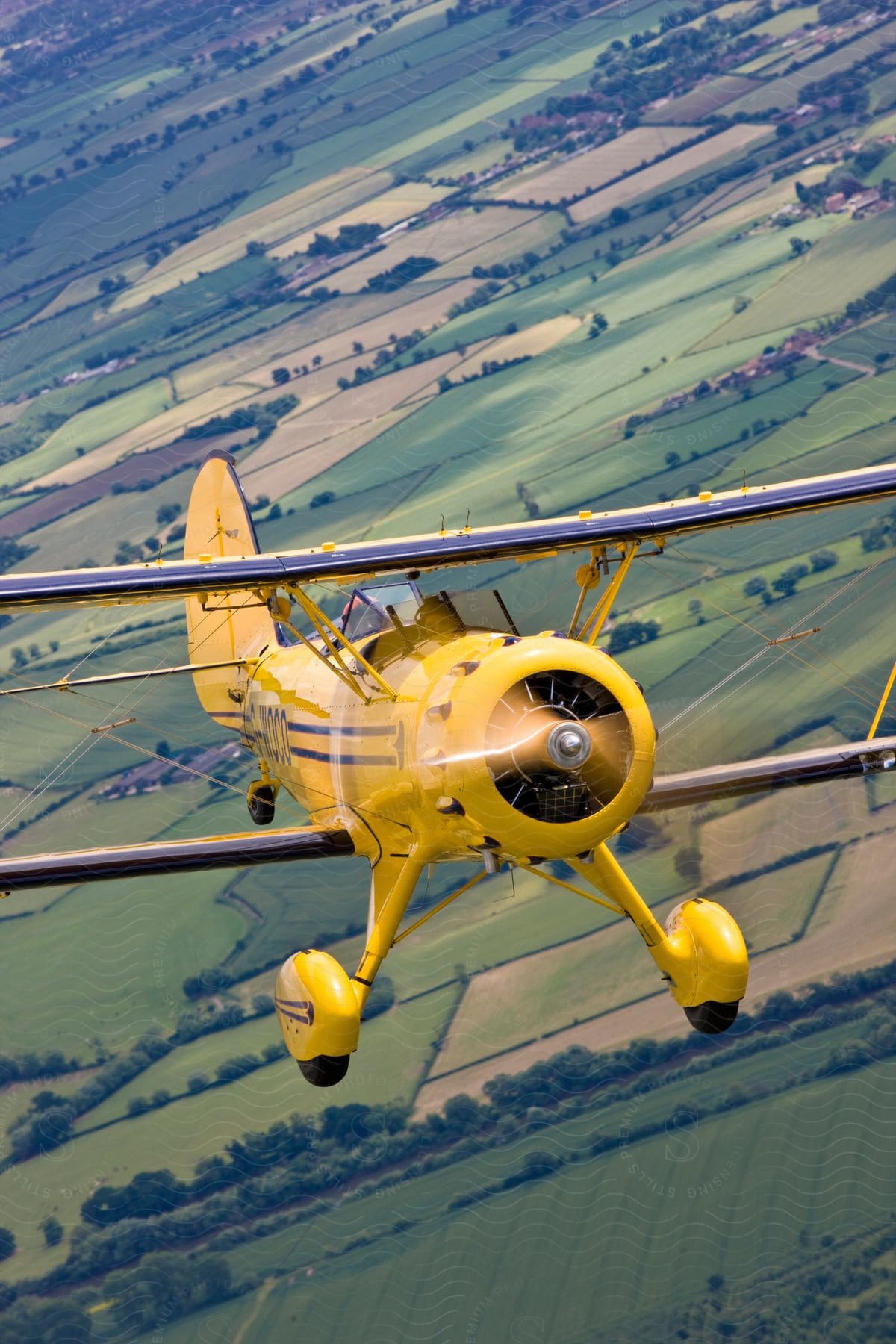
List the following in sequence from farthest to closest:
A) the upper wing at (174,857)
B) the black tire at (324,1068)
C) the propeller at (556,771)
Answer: the upper wing at (174,857) < the black tire at (324,1068) < the propeller at (556,771)

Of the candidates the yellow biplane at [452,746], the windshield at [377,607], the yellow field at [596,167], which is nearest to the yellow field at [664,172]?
the yellow field at [596,167]

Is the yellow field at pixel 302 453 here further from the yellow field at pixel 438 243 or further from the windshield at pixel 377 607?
the windshield at pixel 377 607

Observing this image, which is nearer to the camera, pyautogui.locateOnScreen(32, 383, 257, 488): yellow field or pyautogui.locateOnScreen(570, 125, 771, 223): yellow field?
pyautogui.locateOnScreen(32, 383, 257, 488): yellow field

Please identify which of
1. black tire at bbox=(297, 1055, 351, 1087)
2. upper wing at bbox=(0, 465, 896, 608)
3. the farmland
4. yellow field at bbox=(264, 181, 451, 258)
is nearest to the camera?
black tire at bbox=(297, 1055, 351, 1087)

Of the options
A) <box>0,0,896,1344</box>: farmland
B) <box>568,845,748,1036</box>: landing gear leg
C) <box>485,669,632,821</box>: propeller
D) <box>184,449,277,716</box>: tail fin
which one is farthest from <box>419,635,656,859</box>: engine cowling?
<box>0,0,896,1344</box>: farmland

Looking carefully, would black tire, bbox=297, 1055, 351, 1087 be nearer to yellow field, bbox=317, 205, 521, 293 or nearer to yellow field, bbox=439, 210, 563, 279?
yellow field, bbox=439, 210, 563, 279

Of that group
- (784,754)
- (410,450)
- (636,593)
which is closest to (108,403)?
(410,450)
